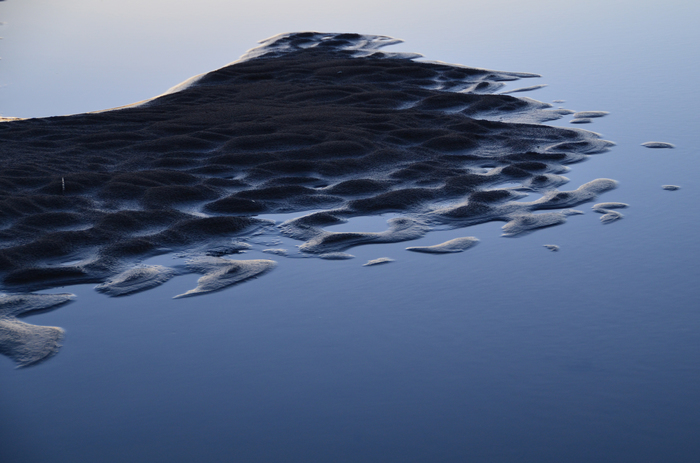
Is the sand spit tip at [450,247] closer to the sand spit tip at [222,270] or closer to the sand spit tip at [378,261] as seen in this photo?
the sand spit tip at [378,261]

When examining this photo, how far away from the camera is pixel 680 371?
2.68 m

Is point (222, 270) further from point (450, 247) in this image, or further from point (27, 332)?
point (450, 247)

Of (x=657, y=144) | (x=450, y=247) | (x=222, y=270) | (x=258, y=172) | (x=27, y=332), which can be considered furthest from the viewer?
(x=657, y=144)

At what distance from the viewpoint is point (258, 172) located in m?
5.03

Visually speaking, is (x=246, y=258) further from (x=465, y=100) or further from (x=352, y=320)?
(x=465, y=100)

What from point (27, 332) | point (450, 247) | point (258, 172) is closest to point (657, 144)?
point (450, 247)

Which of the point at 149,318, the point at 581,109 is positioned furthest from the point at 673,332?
the point at 581,109

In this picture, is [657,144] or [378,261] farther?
[657,144]

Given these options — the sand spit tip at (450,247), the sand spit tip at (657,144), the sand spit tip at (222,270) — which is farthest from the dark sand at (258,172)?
the sand spit tip at (657,144)

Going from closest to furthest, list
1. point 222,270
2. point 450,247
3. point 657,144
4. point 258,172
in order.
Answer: point 222,270 → point 450,247 → point 258,172 → point 657,144

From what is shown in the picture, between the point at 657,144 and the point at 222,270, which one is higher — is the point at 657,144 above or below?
above

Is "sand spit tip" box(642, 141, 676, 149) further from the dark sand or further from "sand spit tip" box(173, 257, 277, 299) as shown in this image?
"sand spit tip" box(173, 257, 277, 299)

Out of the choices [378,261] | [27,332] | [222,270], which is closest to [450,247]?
[378,261]

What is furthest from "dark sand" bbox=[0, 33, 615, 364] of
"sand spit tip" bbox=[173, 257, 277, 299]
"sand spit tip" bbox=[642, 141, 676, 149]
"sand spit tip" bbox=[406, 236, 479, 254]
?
"sand spit tip" bbox=[642, 141, 676, 149]
